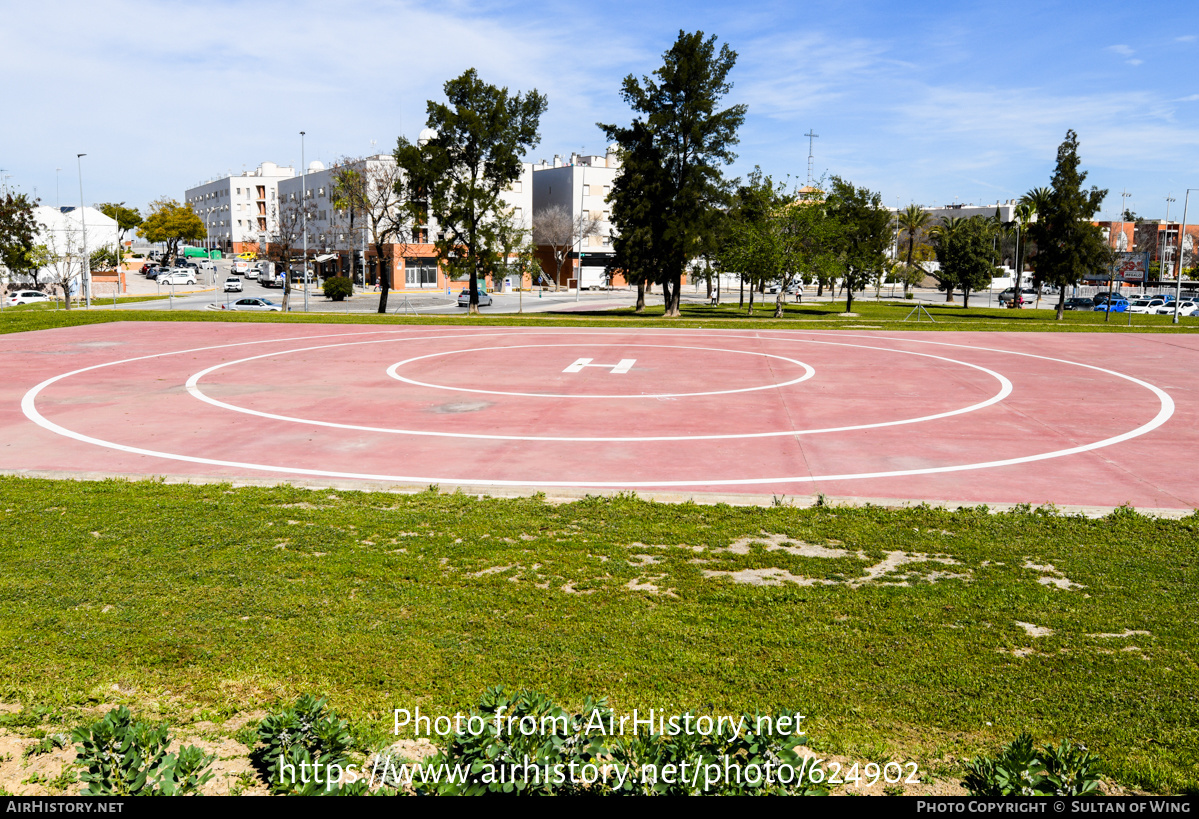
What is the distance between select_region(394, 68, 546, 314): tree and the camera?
51156 millimetres

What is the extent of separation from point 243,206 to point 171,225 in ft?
74.3

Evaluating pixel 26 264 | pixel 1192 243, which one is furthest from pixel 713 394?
pixel 1192 243

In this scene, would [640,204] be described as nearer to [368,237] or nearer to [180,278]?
[368,237]

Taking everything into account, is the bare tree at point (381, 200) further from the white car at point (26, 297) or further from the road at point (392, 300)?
the white car at point (26, 297)

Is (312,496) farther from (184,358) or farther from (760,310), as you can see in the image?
(760,310)

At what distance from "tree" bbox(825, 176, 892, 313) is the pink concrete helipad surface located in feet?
96.8

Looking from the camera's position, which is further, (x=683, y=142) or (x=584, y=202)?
(x=584, y=202)

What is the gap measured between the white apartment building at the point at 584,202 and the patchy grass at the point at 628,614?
100 metres

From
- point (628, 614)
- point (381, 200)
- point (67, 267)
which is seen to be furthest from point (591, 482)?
point (381, 200)

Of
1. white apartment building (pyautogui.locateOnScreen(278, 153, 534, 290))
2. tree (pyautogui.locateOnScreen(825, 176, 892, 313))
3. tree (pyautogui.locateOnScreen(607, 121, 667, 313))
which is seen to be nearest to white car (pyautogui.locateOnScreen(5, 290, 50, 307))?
white apartment building (pyautogui.locateOnScreen(278, 153, 534, 290))

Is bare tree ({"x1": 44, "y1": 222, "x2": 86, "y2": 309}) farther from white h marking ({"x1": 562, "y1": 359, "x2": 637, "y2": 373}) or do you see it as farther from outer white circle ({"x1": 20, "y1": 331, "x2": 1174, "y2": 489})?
outer white circle ({"x1": 20, "y1": 331, "x2": 1174, "y2": 489})

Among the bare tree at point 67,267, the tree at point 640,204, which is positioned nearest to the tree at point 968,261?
the tree at point 640,204

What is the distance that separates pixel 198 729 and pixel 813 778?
388 cm

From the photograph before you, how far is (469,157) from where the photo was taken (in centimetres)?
5241
